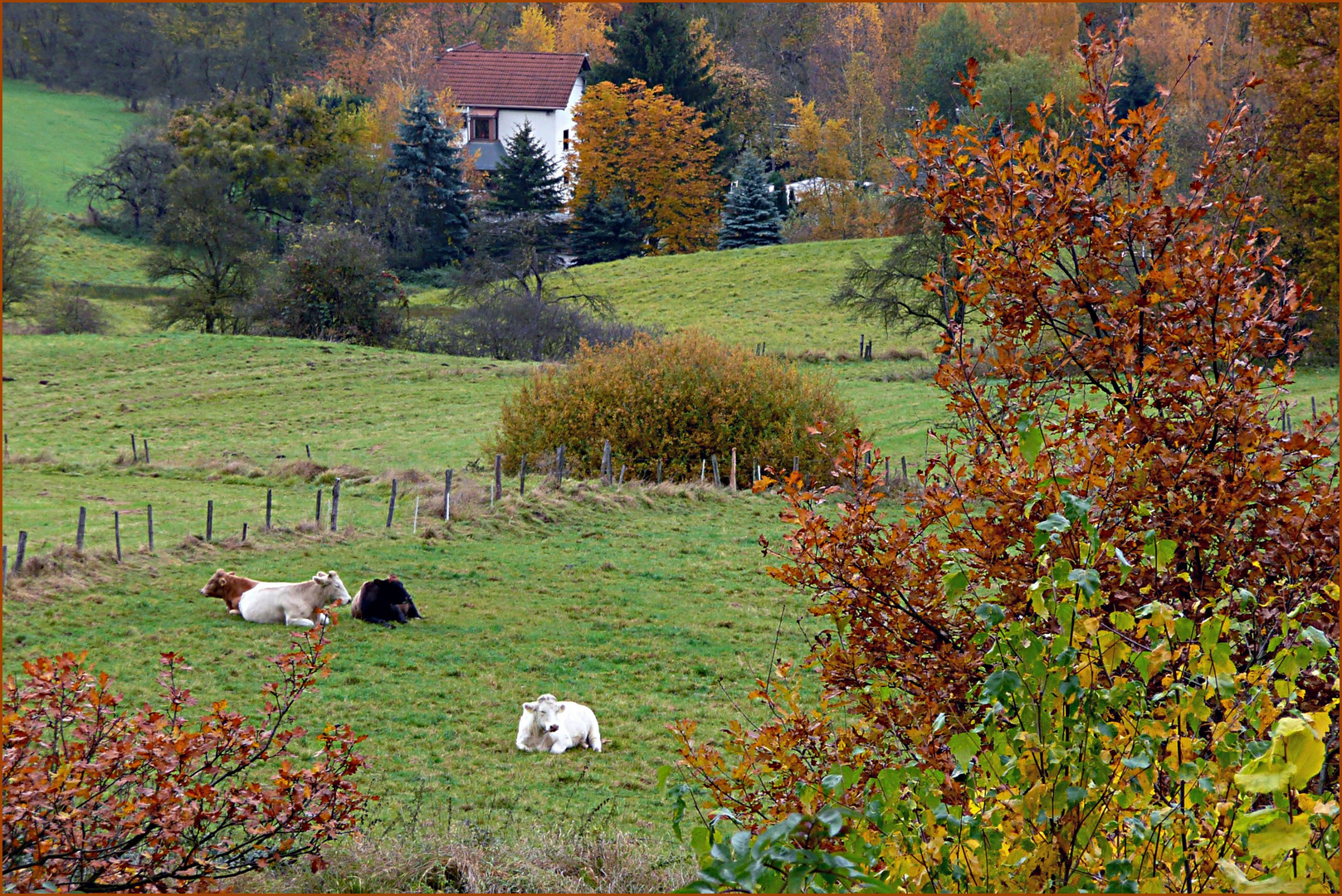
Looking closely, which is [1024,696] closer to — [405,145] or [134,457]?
[134,457]

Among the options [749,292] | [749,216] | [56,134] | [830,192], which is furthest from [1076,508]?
[56,134]

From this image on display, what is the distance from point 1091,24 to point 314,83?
78557 mm

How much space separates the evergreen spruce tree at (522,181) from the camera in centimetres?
6675

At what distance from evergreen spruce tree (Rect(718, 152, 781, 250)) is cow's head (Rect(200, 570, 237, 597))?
189ft

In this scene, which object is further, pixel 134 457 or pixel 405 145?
pixel 405 145

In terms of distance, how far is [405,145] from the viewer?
67.1m

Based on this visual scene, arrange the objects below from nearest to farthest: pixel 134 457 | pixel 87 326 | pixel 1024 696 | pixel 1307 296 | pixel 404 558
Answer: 1. pixel 1024 696
2. pixel 1307 296
3. pixel 404 558
4. pixel 134 457
5. pixel 87 326

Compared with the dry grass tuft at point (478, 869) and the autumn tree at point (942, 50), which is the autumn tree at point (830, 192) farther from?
the dry grass tuft at point (478, 869)

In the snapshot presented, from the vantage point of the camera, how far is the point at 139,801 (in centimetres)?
554

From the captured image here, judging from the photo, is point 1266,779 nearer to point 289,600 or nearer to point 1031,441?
point 1031,441

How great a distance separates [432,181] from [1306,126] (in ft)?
164

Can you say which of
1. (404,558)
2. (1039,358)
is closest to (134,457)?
(404,558)

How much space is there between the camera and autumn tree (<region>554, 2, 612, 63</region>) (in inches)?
3319

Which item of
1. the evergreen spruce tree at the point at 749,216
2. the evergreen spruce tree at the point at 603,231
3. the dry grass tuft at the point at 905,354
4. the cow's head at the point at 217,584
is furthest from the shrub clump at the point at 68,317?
the cow's head at the point at 217,584
